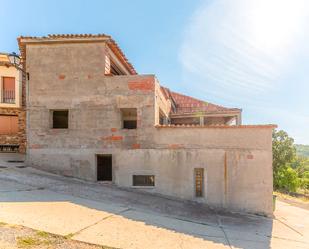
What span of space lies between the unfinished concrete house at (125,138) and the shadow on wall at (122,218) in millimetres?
829

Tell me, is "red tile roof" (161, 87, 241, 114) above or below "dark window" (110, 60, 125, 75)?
below

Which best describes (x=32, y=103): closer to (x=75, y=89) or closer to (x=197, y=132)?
(x=75, y=89)

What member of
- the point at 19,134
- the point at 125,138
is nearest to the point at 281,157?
the point at 125,138

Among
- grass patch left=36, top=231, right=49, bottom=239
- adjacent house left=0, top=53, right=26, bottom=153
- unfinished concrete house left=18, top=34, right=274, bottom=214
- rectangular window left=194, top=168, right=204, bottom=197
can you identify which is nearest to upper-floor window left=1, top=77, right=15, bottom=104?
adjacent house left=0, top=53, right=26, bottom=153

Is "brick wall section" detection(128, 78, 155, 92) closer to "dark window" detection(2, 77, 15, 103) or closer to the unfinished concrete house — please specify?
the unfinished concrete house

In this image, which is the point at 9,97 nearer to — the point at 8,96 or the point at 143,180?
the point at 8,96

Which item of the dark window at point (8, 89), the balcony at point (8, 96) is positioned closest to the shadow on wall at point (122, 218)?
the balcony at point (8, 96)

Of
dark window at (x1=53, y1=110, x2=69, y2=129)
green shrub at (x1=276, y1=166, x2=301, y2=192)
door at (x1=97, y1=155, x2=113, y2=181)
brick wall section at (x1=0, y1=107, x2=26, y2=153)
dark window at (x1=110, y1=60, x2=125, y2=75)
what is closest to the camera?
door at (x1=97, y1=155, x2=113, y2=181)

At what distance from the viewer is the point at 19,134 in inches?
575

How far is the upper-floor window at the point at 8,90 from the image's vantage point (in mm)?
18203

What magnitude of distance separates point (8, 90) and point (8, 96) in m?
0.45

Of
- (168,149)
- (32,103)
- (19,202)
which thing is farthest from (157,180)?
(32,103)

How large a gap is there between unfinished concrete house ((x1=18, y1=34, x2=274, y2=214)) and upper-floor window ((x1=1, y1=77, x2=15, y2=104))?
8641 millimetres

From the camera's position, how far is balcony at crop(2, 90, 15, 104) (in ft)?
59.6
